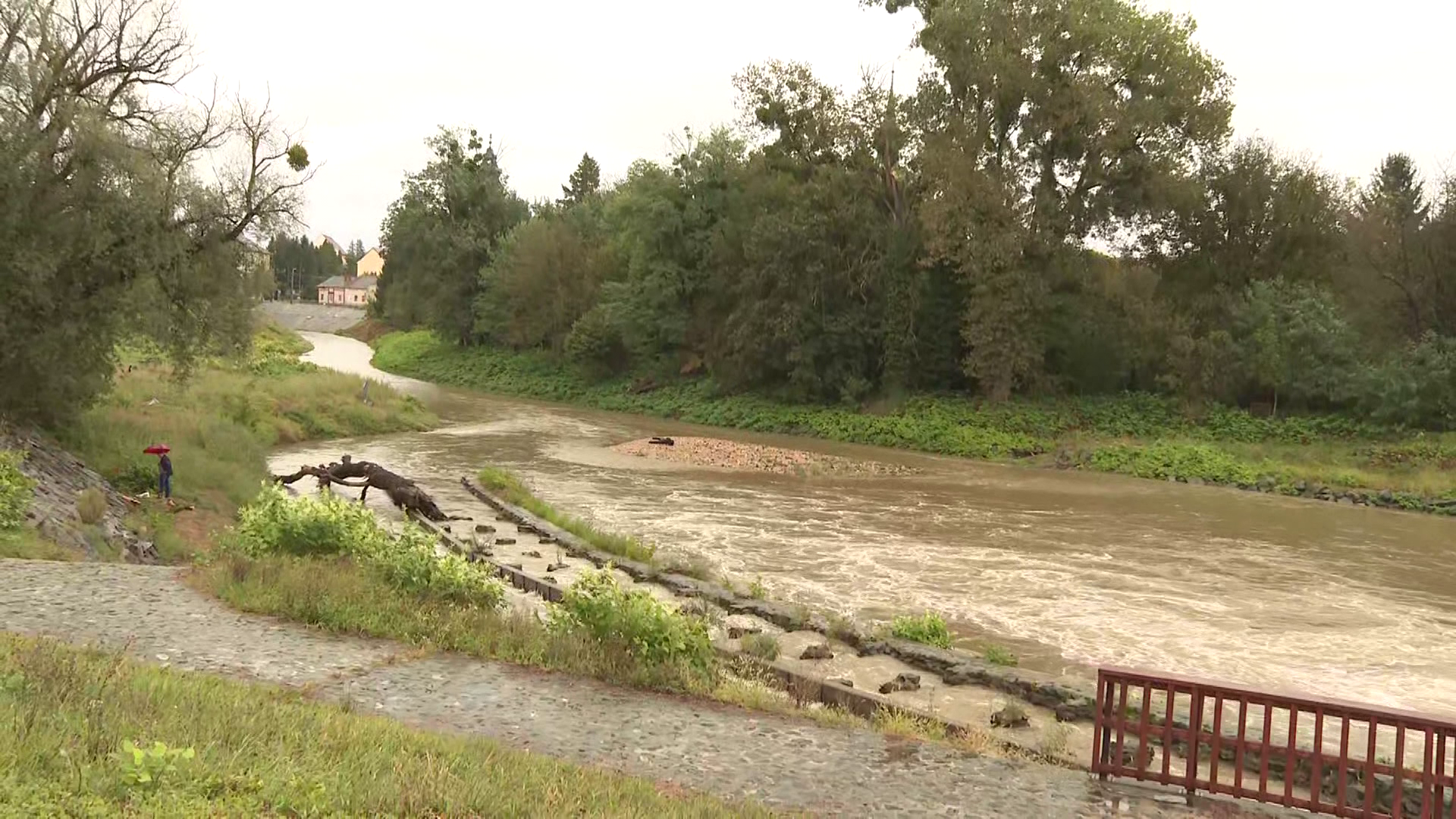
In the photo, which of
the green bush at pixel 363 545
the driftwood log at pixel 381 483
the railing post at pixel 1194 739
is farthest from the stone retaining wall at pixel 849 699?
the driftwood log at pixel 381 483

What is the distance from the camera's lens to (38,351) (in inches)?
747

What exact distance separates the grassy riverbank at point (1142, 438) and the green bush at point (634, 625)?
27.7 metres

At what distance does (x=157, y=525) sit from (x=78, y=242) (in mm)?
6283

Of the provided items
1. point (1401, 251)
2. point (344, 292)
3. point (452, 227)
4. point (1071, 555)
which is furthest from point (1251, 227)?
point (344, 292)

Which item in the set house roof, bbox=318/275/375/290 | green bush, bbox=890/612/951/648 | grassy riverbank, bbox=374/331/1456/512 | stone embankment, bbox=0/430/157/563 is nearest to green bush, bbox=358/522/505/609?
green bush, bbox=890/612/951/648

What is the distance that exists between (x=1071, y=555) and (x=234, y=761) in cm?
1755

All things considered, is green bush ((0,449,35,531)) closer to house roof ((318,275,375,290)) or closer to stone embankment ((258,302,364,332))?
stone embankment ((258,302,364,332))

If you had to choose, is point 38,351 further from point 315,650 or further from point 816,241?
point 816,241

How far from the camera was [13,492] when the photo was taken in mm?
13664

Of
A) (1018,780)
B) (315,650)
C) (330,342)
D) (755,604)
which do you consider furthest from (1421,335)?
(330,342)

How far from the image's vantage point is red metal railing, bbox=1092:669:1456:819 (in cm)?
687

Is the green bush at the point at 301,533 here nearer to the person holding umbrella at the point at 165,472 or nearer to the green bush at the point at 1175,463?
the person holding umbrella at the point at 165,472

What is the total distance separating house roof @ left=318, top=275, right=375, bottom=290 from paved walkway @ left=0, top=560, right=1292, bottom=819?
17166 cm

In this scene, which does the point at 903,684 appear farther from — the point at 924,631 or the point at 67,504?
the point at 67,504
